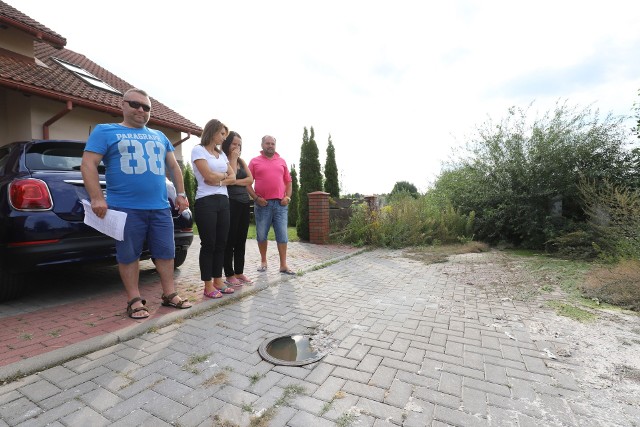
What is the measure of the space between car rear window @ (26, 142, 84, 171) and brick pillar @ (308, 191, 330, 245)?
5.42 meters

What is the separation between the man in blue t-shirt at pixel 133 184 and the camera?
263 centimetres

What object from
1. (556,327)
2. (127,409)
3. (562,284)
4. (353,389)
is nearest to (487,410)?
(353,389)

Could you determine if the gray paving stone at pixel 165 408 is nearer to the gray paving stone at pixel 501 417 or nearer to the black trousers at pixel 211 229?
the gray paving stone at pixel 501 417

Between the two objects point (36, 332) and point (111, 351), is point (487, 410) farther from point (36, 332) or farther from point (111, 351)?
point (36, 332)

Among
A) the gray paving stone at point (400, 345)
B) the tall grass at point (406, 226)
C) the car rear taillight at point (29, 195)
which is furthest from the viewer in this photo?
the tall grass at point (406, 226)

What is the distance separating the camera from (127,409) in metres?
1.64

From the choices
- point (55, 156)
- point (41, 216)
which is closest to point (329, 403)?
point (41, 216)

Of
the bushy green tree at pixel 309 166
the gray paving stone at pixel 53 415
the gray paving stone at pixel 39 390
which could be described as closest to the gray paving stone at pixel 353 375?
the gray paving stone at pixel 53 415

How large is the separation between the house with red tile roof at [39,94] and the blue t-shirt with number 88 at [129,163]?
16.4 ft

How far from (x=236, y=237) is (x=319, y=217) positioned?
4603mm

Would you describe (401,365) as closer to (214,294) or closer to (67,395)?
(67,395)

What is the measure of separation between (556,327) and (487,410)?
5.25ft

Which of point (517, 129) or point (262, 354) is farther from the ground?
point (517, 129)

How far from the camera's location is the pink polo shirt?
4578 mm
